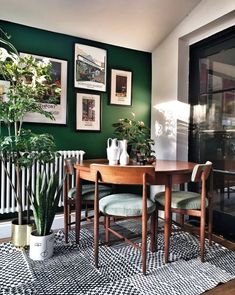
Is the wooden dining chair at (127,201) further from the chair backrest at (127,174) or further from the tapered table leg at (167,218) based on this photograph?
the tapered table leg at (167,218)

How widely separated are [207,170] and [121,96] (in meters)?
1.66

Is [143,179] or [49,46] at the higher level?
[49,46]

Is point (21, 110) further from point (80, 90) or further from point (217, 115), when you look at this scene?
point (217, 115)

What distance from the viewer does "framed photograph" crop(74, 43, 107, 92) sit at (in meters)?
3.06

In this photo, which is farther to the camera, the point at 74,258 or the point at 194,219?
the point at 194,219

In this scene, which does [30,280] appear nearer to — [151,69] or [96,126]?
[96,126]

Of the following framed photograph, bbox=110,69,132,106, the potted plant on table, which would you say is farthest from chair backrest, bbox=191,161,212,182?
framed photograph, bbox=110,69,132,106

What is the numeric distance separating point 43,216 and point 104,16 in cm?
215

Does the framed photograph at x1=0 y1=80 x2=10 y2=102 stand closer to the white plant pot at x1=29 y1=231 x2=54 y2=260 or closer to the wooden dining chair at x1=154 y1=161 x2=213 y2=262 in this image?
the white plant pot at x1=29 y1=231 x2=54 y2=260

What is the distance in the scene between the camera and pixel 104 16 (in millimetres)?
2789

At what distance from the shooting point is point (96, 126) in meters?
3.21

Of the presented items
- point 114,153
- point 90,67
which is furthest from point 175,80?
point 114,153

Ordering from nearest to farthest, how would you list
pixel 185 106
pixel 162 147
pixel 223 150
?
pixel 223 150 → pixel 185 106 → pixel 162 147

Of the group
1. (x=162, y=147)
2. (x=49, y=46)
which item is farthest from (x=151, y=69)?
(x=49, y=46)
